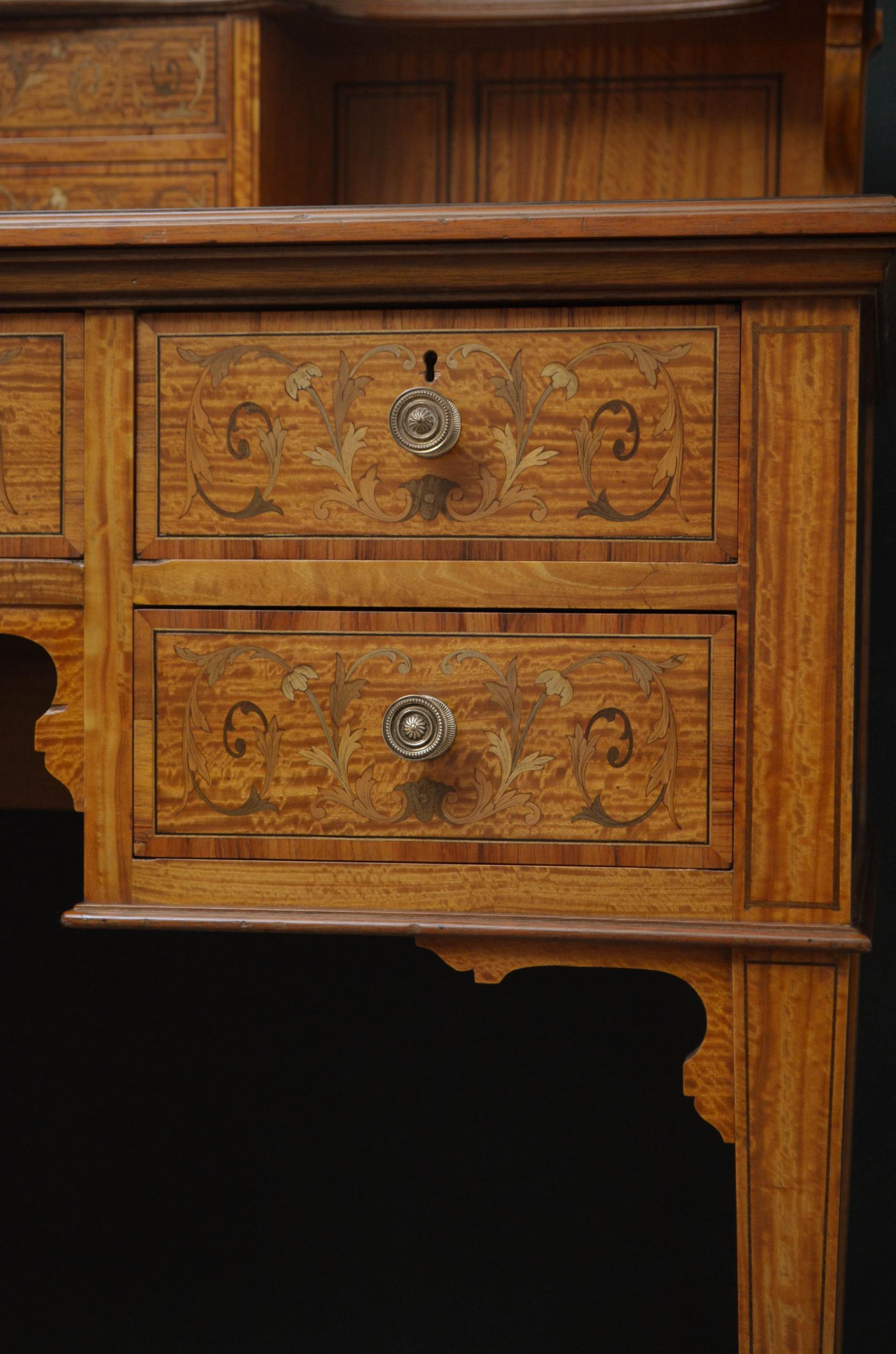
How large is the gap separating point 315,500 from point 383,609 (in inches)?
2.7

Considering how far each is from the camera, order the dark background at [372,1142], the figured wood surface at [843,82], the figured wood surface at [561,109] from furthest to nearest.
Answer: the dark background at [372,1142] → the figured wood surface at [561,109] → the figured wood surface at [843,82]

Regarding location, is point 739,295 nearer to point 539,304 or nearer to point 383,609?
point 539,304

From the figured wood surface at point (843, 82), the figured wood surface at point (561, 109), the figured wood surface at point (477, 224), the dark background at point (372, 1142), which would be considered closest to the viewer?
the figured wood surface at point (477, 224)

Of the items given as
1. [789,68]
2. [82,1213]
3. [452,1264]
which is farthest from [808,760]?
[82,1213]

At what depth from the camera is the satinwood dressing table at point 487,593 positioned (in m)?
0.65

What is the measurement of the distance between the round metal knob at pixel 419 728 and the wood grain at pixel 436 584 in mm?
55

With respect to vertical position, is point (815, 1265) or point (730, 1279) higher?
point (815, 1265)

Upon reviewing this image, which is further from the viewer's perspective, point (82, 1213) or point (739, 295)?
point (82, 1213)

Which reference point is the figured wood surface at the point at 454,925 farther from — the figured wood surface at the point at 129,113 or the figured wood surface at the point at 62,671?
the figured wood surface at the point at 129,113

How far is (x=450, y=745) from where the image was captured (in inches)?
26.3

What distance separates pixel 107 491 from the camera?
69cm

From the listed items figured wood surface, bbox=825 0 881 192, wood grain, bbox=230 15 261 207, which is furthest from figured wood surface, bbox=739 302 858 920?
wood grain, bbox=230 15 261 207

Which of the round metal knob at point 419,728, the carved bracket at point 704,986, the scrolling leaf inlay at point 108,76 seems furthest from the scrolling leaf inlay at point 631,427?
the scrolling leaf inlay at point 108,76

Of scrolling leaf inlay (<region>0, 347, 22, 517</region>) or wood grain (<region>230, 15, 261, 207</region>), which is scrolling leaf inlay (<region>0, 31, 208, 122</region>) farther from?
scrolling leaf inlay (<region>0, 347, 22, 517</region>)
